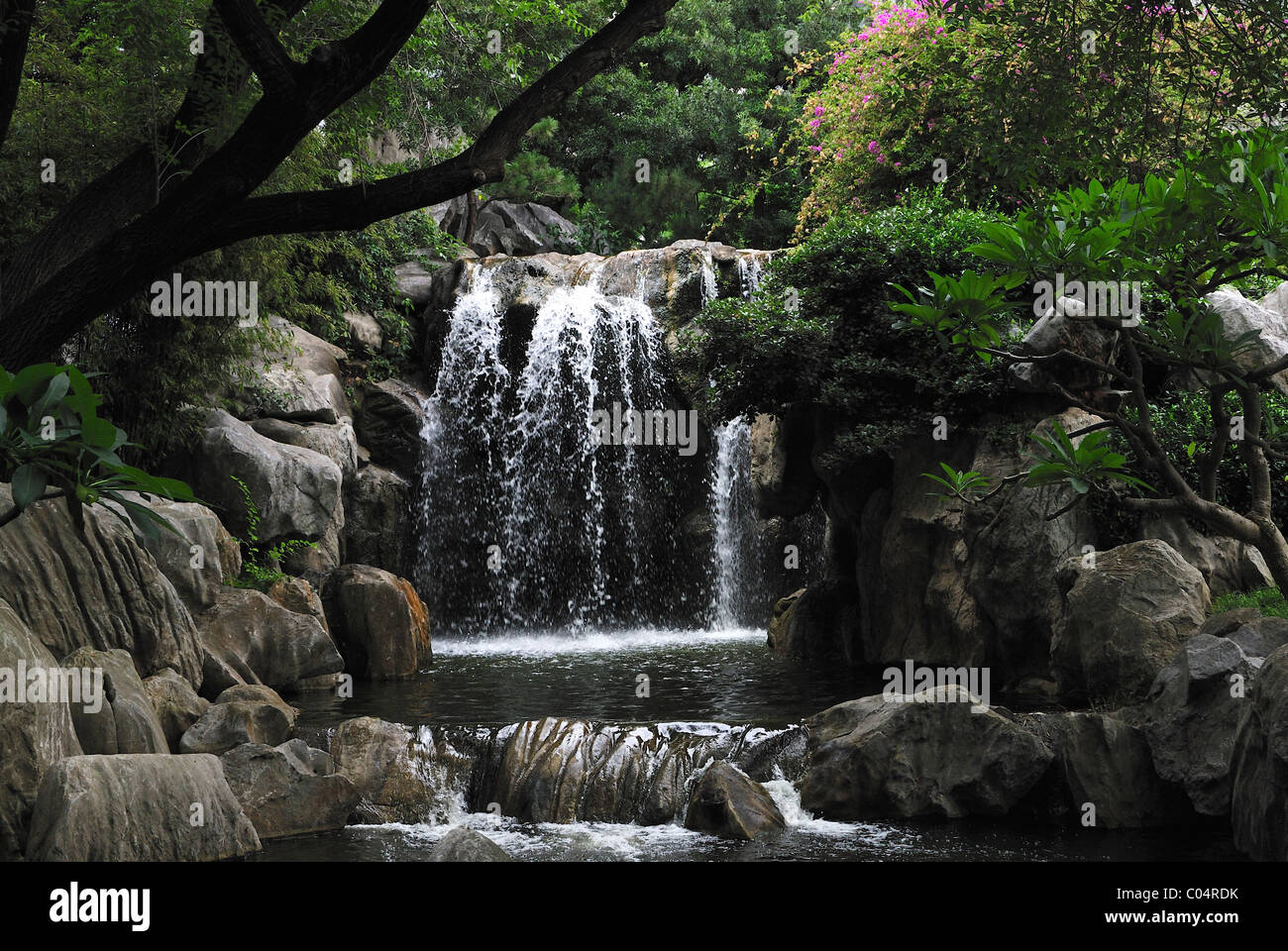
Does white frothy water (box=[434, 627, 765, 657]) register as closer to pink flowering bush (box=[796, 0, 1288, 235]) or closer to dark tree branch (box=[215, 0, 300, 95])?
pink flowering bush (box=[796, 0, 1288, 235])

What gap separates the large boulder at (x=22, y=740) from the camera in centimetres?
571

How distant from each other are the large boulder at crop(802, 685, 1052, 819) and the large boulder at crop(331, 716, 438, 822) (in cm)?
260

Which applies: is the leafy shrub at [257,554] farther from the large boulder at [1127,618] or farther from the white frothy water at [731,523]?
the large boulder at [1127,618]

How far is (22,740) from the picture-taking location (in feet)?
19.4

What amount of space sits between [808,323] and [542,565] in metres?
7.08

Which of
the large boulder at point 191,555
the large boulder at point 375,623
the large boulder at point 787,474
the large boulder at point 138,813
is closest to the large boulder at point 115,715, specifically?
the large boulder at point 138,813

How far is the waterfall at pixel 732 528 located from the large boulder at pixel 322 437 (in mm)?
5703

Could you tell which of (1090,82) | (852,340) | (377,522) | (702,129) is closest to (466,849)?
(1090,82)

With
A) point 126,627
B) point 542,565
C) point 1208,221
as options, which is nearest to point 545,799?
point 126,627

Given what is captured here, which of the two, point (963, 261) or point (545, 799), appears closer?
point (545, 799)

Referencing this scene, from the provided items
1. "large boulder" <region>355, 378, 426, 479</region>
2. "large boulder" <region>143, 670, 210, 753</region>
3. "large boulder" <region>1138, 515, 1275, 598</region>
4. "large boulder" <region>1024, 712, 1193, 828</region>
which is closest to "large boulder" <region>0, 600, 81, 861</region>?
"large boulder" <region>143, 670, 210, 753</region>

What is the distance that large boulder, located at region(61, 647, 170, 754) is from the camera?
680 centimetres

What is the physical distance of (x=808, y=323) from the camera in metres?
12.0
